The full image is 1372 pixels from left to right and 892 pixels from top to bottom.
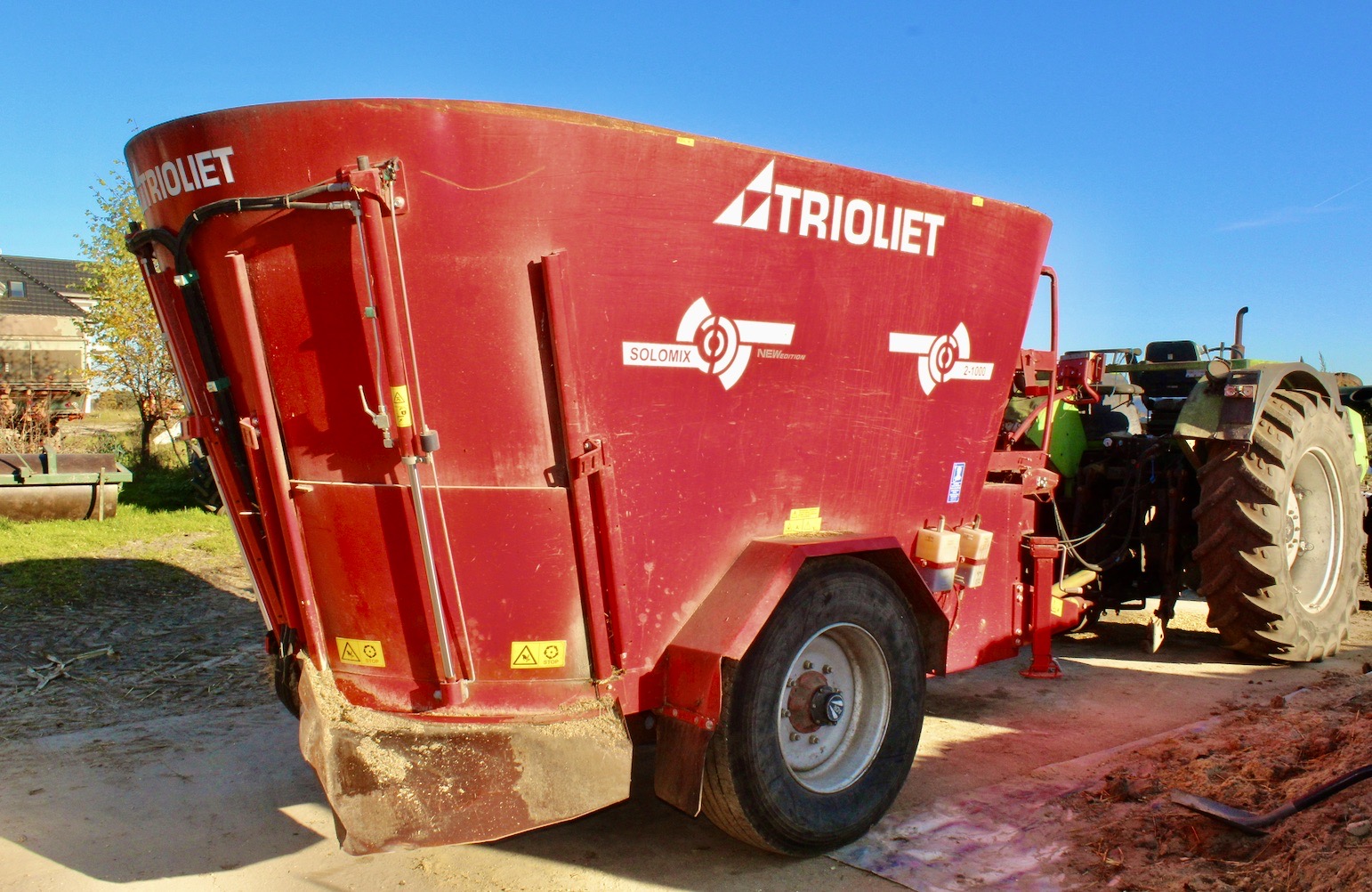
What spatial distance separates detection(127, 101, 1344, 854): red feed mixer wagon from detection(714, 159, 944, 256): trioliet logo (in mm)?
13

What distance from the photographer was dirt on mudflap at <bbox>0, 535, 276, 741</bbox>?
5734 millimetres

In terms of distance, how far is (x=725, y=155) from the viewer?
3.60 meters

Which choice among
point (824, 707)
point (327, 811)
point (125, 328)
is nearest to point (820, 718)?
point (824, 707)

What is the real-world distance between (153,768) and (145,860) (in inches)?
43.8

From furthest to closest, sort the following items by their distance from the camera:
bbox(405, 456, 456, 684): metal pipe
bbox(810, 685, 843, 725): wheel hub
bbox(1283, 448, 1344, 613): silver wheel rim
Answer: bbox(1283, 448, 1344, 613): silver wheel rim, bbox(810, 685, 843, 725): wheel hub, bbox(405, 456, 456, 684): metal pipe

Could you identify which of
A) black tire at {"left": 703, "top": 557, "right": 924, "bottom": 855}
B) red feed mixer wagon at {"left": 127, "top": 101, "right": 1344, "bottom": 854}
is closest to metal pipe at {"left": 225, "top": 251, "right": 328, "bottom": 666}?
red feed mixer wagon at {"left": 127, "top": 101, "right": 1344, "bottom": 854}

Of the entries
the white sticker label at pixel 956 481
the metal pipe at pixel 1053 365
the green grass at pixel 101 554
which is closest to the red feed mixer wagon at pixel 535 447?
the white sticker label at pixel 956 481

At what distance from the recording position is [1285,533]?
21.0 feet

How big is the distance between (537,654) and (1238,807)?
8.92 ft

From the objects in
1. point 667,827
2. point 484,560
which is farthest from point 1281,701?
point 484,560

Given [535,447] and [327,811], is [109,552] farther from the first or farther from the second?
[535,447]

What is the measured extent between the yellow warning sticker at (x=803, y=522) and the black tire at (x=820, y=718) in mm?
196

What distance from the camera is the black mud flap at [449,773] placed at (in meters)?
3.17

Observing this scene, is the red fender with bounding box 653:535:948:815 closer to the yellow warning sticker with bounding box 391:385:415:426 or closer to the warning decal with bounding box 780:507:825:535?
the warning decal with bounding box 780:507:825:535
